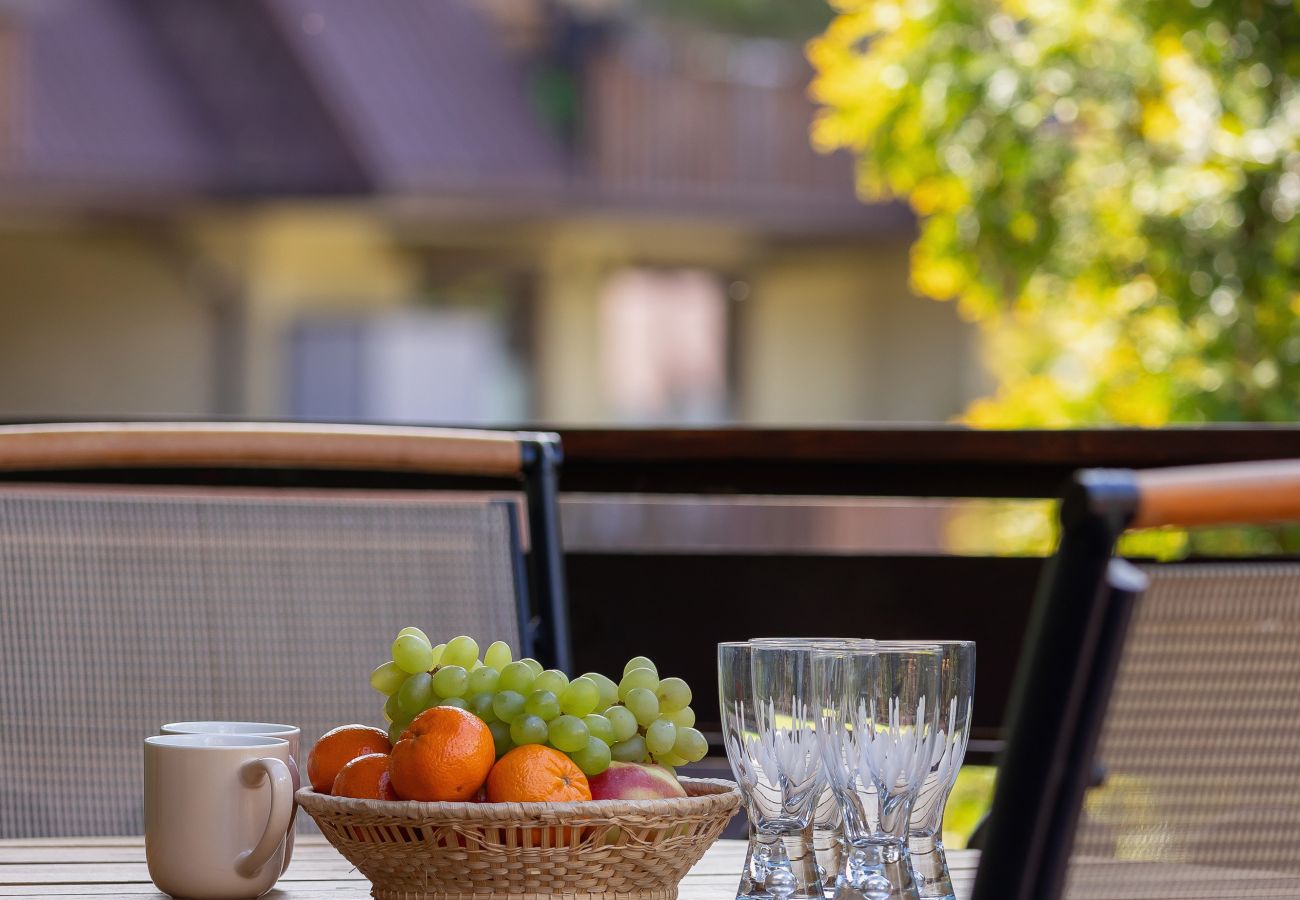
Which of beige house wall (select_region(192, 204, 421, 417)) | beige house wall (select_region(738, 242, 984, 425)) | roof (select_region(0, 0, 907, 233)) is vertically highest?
roof (select_region(0, 0, 907, 233))

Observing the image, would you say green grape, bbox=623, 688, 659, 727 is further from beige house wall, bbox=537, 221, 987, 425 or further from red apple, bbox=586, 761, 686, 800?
beige house wall, bbox=537, 221, 987, 425

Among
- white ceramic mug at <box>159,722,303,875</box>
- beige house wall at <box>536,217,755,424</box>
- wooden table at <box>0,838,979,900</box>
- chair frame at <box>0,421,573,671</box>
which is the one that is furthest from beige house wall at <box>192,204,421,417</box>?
white ceramic mug at <box>159,722,303,875</box>

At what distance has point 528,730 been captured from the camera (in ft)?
2.84

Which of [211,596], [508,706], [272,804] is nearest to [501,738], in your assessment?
[508,706]

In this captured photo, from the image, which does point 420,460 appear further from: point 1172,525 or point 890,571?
point 1172,525

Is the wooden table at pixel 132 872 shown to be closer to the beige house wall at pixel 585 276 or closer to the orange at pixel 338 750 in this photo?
the orange at pixel 338 750

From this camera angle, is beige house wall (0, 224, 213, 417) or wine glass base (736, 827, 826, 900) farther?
beige house wall (0, 224, 213, 417)

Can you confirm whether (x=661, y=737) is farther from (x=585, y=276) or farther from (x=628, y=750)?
(x=585, y=276)

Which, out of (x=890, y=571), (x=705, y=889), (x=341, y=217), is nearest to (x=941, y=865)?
(x=705, y=889)

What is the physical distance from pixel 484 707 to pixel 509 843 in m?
0.09

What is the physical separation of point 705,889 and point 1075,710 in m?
0.41

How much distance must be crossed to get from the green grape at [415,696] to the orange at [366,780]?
4 cm

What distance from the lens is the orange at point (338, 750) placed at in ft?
2.94

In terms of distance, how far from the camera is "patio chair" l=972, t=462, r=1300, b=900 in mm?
A: 645
